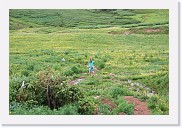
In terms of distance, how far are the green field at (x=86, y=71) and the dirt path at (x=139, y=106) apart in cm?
18

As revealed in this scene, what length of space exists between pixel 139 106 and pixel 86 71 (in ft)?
17.5

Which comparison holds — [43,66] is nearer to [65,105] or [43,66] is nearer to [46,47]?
[65,105]

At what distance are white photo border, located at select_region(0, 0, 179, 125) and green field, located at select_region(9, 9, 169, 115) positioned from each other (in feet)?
0.93

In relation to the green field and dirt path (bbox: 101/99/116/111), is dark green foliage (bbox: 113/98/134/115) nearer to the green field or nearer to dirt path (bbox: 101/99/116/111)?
the green field

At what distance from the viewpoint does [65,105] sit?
55.9 feet

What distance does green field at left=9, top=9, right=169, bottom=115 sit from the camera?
17172 mm

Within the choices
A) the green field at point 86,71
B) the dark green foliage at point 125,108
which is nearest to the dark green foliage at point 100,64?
the green field at point 86,71

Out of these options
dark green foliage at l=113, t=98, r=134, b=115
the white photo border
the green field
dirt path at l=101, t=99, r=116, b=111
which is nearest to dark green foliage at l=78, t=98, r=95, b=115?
the green field
